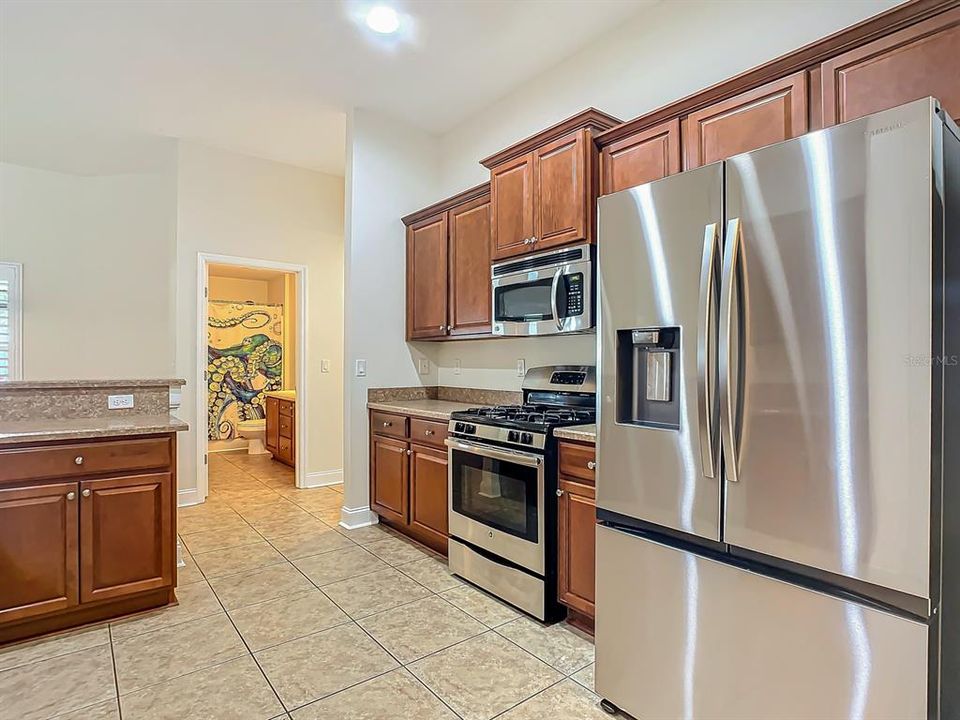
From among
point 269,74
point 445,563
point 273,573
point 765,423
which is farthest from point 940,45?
point 273,573

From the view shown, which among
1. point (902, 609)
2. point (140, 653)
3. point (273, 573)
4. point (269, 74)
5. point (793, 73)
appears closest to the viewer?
point (902, 609)

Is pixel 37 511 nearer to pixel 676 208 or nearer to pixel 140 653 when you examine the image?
pixel 140 653

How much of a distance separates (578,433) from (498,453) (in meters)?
0.53

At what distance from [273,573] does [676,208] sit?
9.40 feet

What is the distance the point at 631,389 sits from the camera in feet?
6.14

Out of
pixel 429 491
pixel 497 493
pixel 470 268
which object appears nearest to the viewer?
pixel 497 493

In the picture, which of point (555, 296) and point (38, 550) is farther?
point (555, 296)

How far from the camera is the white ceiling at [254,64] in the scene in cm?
291

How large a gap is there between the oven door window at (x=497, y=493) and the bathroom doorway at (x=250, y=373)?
330cm

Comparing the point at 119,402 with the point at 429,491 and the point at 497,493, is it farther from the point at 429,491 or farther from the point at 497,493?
the point at 497,493

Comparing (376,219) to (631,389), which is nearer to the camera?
(631,389)

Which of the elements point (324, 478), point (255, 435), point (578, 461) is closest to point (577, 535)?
point (578, 461)

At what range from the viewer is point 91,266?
5.39 meters

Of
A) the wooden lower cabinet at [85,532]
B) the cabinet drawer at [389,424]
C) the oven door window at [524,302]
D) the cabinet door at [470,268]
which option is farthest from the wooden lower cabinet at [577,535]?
the wooden lower cabinet at [85,532]
